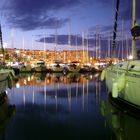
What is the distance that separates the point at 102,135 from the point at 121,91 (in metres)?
5.99

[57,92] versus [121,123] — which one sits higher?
[121,123]

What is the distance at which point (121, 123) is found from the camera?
41.0 ft

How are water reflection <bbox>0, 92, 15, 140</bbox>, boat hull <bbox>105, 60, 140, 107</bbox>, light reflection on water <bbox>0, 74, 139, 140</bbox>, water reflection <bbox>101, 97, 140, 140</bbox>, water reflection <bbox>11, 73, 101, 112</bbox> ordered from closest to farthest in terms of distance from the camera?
1. water reflection <bbox>101, 97, 140, 140</bbox>
2. light reflection on water <bbox>0, 74, 139, 140</bbox>
3. water reflection <bbox>0, 92, 15, 140</bbox>
4. boat hull <bbox>105, 60, 140, 107</bbox>
5. water reflection <bbox>11, 73, 101, 112</bbox>

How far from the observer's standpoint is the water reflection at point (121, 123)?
10555mm

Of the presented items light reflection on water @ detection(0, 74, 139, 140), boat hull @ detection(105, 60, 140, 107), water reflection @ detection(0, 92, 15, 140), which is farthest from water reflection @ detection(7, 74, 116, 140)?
boat hull @ detection(105, 60, 140, 107)

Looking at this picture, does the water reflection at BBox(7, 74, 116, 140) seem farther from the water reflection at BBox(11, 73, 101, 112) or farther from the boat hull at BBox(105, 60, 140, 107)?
the boat hull at BBox(105, 60, 140, 107)

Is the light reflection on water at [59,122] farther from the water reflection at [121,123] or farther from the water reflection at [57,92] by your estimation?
the water reflection at [57,92]

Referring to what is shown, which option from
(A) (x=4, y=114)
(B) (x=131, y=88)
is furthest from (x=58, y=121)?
(B) (x=131, y=88)

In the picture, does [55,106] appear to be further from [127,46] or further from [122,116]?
[127,46]

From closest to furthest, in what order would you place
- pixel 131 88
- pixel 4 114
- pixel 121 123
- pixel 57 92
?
pixel 121 123 → pixel 131 88 → pixel 4 114 → pixel 57 92

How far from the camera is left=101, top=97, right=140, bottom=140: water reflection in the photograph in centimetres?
1055

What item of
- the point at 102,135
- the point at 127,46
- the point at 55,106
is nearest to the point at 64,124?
the point at 102,135

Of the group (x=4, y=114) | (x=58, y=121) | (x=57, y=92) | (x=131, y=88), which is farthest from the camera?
(x=57, y=92)

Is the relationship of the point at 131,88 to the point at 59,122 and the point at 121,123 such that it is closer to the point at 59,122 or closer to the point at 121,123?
the point at 121,123
